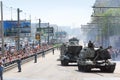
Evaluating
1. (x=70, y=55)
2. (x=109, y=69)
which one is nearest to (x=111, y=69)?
(x=109, y=69)

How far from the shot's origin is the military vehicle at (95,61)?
36.5 metres

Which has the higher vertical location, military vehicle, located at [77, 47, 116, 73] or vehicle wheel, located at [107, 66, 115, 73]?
military vehicle, located at [77, 47, 116, 73]

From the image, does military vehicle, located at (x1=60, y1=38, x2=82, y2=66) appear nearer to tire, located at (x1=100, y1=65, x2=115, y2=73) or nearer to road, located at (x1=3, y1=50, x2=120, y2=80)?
road, located at (x1=3, y1=50, x2=120, y2=80)

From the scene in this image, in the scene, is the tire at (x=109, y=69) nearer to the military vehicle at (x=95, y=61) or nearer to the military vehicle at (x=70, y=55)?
the military vehicle at (x=95, y=61)

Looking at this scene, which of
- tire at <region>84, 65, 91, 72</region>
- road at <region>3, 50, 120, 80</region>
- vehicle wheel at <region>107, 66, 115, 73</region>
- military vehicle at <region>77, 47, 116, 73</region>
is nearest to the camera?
road at <region>3, 50, 120, 80</region>

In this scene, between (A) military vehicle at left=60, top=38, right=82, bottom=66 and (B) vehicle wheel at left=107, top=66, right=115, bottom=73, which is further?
(A) military vehicle at left=60, top=38, right=82, bottom=66

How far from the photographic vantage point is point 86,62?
3678cm

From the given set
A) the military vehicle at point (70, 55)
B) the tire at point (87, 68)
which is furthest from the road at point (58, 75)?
the military vehicle at point (70, 55)

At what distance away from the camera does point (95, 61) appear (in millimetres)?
37281

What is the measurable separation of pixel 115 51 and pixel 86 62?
3188cm

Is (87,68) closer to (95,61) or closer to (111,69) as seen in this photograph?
(95,61)

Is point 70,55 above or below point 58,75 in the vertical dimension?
above

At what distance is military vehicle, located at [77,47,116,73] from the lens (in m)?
36.5

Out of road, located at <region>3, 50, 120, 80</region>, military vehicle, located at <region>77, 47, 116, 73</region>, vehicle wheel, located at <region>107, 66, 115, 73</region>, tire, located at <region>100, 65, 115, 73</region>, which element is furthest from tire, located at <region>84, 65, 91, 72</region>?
vehicle wheel, located at <region>107, 66, 115, 73</region>
